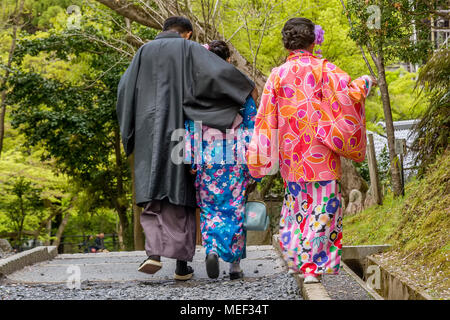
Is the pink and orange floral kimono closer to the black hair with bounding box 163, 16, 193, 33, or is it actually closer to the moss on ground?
the moss on ground

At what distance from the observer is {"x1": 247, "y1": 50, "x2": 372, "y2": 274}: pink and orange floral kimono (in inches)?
156

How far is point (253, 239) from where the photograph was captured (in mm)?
14016

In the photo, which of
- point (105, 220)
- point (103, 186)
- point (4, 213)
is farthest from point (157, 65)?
point (105, 220)

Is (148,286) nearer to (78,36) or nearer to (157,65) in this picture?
(157,65)

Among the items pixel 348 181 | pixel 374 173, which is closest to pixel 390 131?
pixel 374 173

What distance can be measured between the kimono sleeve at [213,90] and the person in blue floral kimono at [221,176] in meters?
0.10

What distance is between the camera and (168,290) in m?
4.36

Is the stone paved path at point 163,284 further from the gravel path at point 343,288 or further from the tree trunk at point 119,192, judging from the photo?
the tree trunk at point 119,192

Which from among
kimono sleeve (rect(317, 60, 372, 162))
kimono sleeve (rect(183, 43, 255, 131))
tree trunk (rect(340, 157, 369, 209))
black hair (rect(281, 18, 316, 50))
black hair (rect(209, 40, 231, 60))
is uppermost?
black hair (rect(209, 40, 231, 60))

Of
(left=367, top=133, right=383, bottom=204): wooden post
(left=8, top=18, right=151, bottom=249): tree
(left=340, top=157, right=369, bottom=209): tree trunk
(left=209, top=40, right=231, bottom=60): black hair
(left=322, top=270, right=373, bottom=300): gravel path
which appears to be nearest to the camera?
(left=322, top=270, right=373, bottom=300): gravel path

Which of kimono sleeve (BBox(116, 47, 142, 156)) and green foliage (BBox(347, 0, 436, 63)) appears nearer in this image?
kimono sleeve (BBox(116, 47, 142, 156))

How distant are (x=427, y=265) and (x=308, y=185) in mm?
1309

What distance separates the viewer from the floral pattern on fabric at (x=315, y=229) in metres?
3.94

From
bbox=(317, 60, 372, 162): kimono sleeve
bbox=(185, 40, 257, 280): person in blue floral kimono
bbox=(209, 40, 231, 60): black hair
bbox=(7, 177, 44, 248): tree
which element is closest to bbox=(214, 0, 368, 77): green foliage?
bbox=(7, 177, 44, 248): tree
